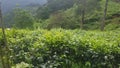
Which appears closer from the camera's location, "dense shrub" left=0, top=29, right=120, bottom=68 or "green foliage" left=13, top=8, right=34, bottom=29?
"dense shrub" left=0, top=29, right=120, bottom=68

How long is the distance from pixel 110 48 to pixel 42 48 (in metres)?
1.93

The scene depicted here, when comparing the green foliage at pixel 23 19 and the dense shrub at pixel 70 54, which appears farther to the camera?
the green foliage at pixel 23 19

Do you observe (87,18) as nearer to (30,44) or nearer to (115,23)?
(115,23)

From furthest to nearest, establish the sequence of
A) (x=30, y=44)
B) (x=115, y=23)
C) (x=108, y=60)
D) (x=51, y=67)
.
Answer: (x=115, y=23)
(x=30, y=44)
(x=108, y=60)
(x=51, y=67)

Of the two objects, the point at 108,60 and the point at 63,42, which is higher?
the point at 63,42

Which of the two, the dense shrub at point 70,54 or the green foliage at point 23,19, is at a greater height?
the dense shrub at point 70,54

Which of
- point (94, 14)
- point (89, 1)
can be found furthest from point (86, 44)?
point (94, 14)

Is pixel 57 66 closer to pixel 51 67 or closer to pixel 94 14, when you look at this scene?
pixel 51 67

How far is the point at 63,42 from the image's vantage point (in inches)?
318

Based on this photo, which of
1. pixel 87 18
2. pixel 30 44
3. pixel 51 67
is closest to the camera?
pixel 51 67

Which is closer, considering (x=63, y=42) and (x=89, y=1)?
(x=63, y=42)

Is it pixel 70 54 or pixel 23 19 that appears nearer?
pixel 70 54

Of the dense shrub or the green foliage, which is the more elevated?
the dense shrub

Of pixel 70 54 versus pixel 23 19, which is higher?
pixel 70 54
